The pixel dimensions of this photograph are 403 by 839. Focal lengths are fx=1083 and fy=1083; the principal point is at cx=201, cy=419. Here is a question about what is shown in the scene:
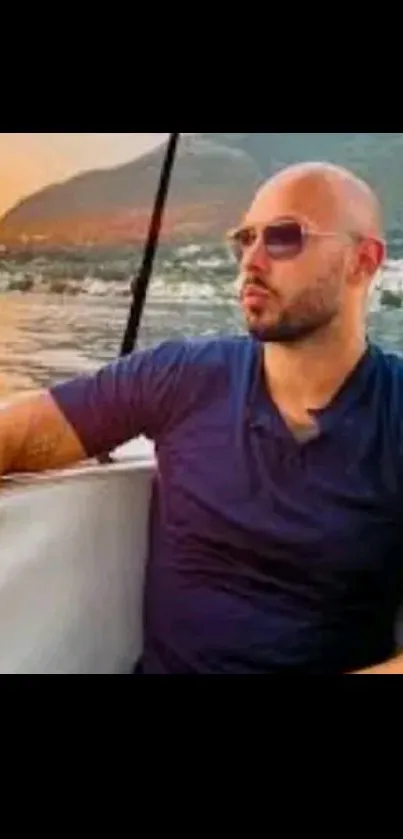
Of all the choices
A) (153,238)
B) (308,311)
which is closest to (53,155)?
(153,238)

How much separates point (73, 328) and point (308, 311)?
12.0 inches

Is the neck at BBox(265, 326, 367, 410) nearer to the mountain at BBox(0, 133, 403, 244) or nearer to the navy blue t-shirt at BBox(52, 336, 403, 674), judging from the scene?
the navy blue t-shirt at BBox(52, 336, 403, 674)

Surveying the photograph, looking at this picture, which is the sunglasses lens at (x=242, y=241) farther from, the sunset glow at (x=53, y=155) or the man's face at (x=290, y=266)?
the sunset glow at (x=53, y=155)

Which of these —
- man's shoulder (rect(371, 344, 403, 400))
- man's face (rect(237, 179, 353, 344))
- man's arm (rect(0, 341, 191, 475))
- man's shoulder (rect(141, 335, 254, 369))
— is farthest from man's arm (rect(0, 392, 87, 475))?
man's shoulder (rect(371, 344, 403, 400))

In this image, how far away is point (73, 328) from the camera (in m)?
1.40

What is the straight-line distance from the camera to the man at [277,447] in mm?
1337

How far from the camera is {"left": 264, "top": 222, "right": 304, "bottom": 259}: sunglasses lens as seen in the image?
134 cm

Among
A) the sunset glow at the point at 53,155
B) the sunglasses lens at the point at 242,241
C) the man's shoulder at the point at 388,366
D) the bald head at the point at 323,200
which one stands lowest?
the man's shoulder at the point at 388,366

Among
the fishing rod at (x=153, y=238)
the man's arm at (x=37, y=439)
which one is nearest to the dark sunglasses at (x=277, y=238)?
the fishing rod at (x=153, y=238)
